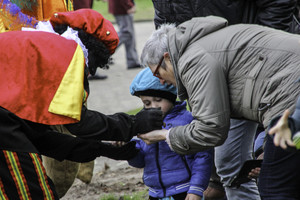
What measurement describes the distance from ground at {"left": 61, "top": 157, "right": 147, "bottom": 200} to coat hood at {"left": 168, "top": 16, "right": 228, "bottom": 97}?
1928mm

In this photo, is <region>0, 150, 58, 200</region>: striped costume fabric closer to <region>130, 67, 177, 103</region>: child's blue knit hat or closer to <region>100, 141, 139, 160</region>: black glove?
<region>100, 141, 139, 160</region>: black glove

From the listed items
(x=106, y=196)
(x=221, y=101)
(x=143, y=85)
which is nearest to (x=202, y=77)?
(x=221, y=101)

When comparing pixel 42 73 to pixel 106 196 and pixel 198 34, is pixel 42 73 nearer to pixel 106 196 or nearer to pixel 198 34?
pixel 198 34

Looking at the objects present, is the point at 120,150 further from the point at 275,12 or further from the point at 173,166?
the point at 275,12

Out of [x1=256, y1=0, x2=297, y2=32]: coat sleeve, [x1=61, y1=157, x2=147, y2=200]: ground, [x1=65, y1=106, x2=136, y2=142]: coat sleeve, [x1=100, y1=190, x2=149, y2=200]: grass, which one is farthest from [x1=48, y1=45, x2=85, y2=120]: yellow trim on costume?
[x1=61, y1=157, x2=147, y2=200]: ground

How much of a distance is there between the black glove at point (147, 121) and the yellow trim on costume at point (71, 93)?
1.36ft

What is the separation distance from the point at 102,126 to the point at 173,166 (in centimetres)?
63

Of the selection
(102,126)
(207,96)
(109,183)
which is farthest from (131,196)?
(207,96)

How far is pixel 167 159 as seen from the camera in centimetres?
326

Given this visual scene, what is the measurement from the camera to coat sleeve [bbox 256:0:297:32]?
140 inches

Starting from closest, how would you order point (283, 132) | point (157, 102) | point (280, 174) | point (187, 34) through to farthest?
point (283, 132) < point (280, 174) < point (187, 34) < point (157, 102)

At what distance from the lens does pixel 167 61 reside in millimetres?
2863

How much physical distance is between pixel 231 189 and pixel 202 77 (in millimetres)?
1245

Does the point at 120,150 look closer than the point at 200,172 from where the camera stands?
No
